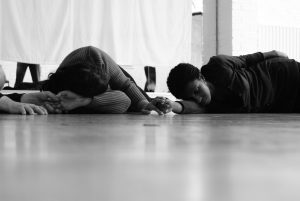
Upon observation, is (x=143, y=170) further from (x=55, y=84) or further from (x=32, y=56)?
(x=32, y=56)

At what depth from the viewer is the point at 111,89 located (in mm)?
1744

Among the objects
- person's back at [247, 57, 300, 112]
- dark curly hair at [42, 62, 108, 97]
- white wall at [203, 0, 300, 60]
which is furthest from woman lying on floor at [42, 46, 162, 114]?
white wall at [203, 0, 300, 60]

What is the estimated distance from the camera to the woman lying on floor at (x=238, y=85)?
1.80 metres

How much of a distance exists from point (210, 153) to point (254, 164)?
7 centimetres

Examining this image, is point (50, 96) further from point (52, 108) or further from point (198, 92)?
point (198, 92)

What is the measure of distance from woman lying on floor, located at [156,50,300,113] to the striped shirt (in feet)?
0.53

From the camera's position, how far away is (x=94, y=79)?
1.50 metres

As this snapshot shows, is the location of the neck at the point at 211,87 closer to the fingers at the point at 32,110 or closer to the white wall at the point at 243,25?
the fingers at the point at 32,110

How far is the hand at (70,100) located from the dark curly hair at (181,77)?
1.37 ft

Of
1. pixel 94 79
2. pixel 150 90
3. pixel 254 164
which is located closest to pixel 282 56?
pixel 94 79

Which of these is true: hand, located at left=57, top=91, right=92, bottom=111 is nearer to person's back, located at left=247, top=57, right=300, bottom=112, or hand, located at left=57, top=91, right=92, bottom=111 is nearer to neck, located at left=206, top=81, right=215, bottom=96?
neck, located at left=206, top=81, right=215, bottom=96

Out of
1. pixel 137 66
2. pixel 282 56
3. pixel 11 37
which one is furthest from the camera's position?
pixel 137 66

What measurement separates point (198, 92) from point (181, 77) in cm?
10

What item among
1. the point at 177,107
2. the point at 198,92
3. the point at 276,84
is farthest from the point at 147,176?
the point at 276,84
